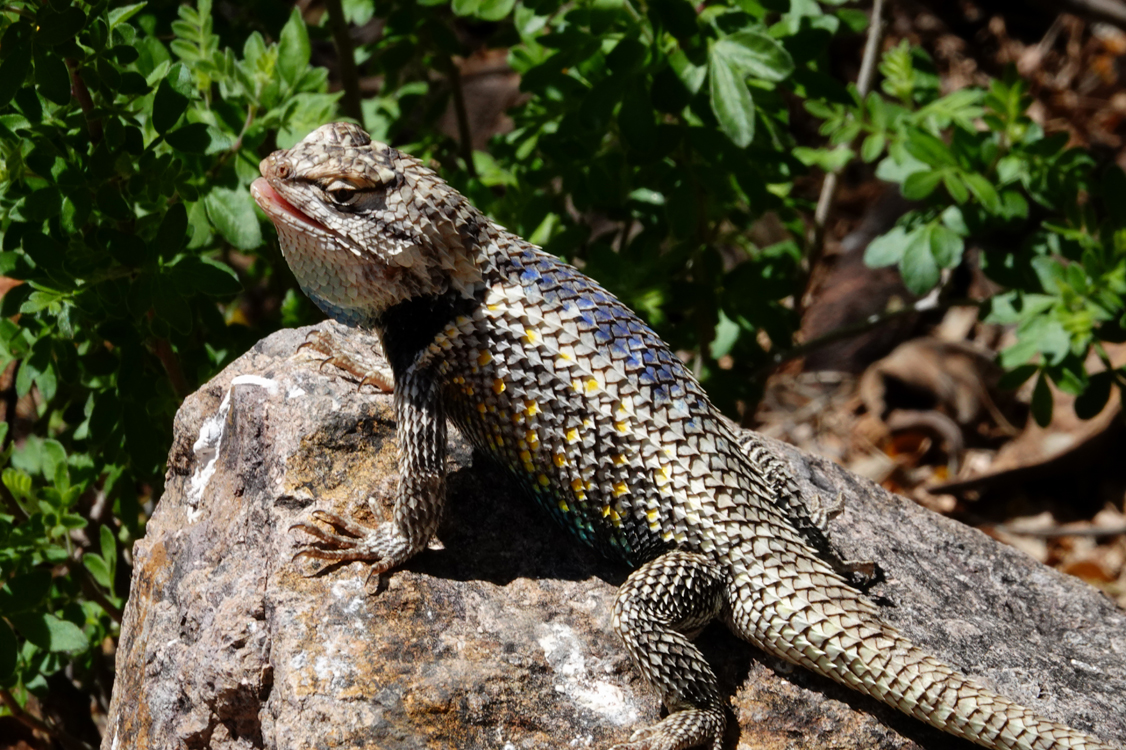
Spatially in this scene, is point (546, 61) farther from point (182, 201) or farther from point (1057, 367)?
point (1057, 367)

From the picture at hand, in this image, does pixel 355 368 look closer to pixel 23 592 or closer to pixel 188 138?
pixel 188 138

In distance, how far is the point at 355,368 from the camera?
391 centimetres

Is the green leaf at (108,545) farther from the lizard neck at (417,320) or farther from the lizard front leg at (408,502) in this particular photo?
the lizard neck at (417,320)

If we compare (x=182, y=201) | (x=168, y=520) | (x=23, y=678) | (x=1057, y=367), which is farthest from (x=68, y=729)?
(x=1057, y=367)

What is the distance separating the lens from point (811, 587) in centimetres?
330

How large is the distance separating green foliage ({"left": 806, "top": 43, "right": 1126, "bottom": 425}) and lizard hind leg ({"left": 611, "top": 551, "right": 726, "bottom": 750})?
249 centimetres

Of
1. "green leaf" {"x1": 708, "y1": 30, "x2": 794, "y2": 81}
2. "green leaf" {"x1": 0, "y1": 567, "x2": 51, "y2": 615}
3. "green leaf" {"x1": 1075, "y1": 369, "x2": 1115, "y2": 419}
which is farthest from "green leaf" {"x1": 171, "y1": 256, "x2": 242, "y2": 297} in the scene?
"green leaf" {"x1": 1075, "y1": 369, "x2": 1115, "y2": 419}

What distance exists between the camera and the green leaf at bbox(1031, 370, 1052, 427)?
5219mm

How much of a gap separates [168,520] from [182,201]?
1.30 m

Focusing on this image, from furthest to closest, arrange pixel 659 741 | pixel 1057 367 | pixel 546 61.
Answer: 1. pixel 1057 367
2. pixel 546 61
3. pixel 659 741

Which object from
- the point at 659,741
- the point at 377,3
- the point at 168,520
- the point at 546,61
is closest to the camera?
the point at 659,741

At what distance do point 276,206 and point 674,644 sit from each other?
1.84 meters

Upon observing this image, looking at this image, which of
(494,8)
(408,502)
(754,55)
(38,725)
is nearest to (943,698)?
(408,502)

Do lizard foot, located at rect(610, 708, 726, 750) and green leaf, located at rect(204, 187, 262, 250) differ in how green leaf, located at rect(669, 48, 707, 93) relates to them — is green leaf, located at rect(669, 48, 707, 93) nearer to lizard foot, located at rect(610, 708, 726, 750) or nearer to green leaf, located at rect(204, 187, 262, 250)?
green leaf, located at rect(204, 187, 262, 250)
